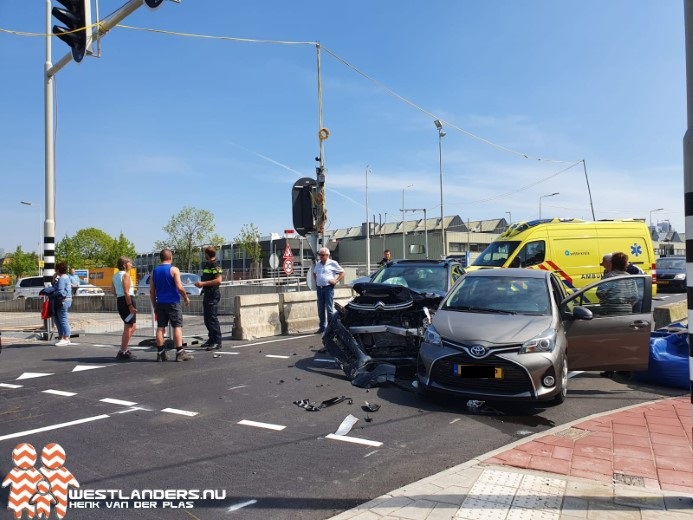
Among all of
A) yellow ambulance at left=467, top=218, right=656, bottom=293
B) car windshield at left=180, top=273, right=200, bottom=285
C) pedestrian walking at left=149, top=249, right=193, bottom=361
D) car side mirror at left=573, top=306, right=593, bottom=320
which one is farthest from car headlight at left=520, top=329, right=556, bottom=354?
car windshield at left=180, top=273, right=200, bottom=285

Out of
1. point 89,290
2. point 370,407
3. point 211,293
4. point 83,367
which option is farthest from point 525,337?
point 89,290

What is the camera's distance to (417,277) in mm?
8969

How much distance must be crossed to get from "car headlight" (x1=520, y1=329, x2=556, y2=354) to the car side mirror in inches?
29.4

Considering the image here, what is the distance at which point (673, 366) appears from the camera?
22.0ft

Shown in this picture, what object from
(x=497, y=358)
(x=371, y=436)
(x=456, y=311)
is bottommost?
(x=371, y=436)

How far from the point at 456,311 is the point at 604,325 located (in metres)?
→ 1.83

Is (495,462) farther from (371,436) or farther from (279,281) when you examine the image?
(279,281)

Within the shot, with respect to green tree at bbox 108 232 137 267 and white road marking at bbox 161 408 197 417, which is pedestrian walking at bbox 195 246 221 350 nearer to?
white road marking at bbox 161 408 197 417

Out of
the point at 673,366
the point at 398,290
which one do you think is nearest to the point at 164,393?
the point at 398,290

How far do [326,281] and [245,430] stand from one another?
559cm

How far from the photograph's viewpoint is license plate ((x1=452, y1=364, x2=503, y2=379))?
541 centimetres

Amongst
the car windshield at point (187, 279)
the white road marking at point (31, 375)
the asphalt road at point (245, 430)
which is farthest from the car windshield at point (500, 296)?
the car windshield at point (187, 279)

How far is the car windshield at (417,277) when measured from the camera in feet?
28.4

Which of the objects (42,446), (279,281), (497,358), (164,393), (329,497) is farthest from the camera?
(279,281)
